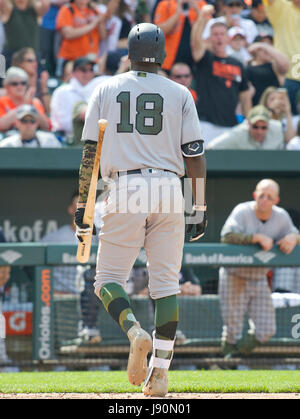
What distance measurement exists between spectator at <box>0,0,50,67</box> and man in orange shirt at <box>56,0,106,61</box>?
0.38 m

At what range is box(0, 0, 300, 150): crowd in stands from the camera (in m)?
8.48

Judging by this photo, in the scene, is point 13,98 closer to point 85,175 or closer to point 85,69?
point 85,69

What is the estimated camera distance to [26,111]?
7.86 m

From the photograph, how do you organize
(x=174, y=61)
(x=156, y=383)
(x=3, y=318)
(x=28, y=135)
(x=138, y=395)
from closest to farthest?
(x=156, y=383), (x=138, y=395), (x=3, y=318), (x=28, y=135), (x=174, y=61)

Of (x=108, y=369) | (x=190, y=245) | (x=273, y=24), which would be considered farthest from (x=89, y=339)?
(x=273, y=24)

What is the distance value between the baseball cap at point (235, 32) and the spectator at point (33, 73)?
235 centimetres

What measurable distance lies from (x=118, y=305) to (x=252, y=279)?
3079 mm

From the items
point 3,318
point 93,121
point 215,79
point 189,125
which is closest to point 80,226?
point 93,121

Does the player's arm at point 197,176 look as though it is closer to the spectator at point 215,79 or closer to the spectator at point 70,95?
the spectator at point 70,95

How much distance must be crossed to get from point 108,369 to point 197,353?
2.54 ft

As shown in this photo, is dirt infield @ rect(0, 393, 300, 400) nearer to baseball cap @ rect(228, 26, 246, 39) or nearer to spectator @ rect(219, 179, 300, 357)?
spectator @ rect(219, 179, 300, 357)

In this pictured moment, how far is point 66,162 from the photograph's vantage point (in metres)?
8.07

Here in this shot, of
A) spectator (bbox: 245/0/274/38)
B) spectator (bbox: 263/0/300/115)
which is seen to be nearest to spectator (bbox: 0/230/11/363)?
spectator (bbox: 263/0/300/115)

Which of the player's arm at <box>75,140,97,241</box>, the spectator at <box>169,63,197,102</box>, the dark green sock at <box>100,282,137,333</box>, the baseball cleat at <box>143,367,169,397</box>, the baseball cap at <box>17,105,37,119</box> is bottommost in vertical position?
the baseball cleat at <box>143,367,169,397</box>
